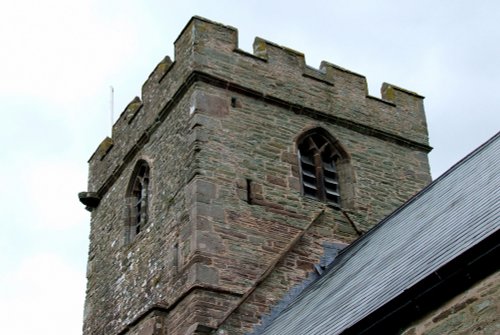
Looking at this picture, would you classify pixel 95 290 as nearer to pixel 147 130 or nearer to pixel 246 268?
pixel 147 130

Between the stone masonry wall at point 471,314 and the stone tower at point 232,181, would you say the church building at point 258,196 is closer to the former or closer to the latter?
the stone tower at point 232,181

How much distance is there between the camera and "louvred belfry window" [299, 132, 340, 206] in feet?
45.0

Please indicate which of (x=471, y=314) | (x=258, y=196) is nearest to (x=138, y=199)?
(x=258, y=196)

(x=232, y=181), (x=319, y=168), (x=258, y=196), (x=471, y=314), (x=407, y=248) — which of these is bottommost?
(x=471, y=314)

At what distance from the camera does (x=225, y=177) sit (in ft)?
41.6

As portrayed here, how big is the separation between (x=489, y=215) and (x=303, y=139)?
6.23 m

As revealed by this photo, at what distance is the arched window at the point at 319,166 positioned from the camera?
45.0ft

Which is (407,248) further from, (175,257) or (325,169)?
(325,169)

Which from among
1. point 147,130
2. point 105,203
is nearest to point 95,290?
point 105,203

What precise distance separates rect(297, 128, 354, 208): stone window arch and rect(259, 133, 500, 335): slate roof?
5.31 feet

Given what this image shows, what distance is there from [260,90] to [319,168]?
1432 mm

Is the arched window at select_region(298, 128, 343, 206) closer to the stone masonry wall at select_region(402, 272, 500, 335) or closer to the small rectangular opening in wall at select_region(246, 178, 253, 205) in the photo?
the small rectangular opening in wall at select_region(246, 178, 253, 205)

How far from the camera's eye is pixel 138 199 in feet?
47.4

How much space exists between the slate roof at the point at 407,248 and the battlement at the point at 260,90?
2.98 m
